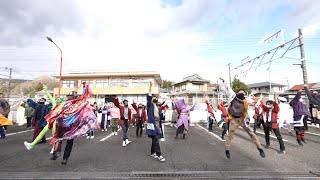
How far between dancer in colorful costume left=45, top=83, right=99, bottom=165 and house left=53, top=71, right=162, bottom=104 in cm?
3149

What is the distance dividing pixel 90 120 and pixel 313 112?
43.9ft

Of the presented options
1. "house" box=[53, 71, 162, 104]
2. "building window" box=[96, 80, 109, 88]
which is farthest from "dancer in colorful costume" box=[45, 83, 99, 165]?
"building window" box=[96, 80, 109, 88]

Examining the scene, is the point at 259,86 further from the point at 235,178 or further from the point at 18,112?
the point at 235,178

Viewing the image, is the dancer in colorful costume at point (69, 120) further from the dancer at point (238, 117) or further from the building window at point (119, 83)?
the building window at point (119, 83)

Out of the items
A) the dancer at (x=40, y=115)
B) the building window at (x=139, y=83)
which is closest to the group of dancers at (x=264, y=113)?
the dancer at (x=40, y=115)

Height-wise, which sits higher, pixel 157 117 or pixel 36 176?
pixel 157 117

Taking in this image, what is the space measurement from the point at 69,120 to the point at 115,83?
34357 mm

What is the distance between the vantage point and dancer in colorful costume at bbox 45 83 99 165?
5625 mm

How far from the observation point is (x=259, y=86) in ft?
193

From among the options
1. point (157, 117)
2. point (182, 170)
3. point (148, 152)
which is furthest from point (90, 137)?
point (182, 170)

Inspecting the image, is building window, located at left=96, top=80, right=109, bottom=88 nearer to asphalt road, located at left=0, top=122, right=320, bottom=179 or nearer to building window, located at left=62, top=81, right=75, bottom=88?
building window, located at left=62, top=81, right=75, bottom=88

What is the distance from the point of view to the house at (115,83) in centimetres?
3797

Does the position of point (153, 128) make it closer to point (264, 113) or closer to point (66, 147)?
point (66, 147)

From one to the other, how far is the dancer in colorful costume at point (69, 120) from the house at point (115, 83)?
31493 millimetres
